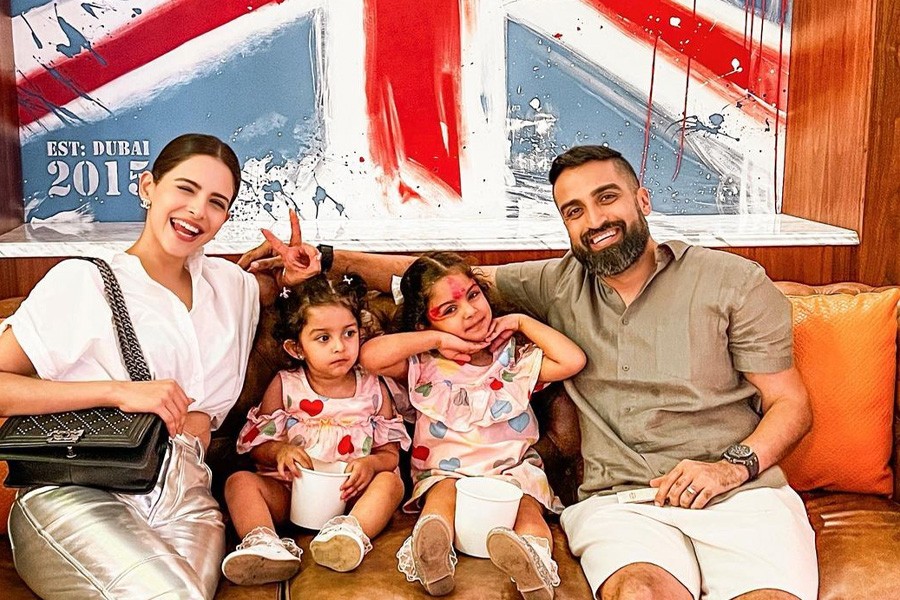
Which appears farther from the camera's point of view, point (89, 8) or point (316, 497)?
→ point (89, 8)

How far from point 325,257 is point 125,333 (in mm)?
518

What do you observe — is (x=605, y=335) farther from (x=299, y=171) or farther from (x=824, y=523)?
(x=299, y=171)

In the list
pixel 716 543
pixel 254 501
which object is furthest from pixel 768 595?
pixel 254 501

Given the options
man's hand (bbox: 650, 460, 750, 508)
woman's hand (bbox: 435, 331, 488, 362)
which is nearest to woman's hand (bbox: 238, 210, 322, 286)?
woman's hand (bbox: 435, 331, 488, 362)

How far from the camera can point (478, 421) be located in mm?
2109

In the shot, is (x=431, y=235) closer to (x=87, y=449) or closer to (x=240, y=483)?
(x=240, y=483)

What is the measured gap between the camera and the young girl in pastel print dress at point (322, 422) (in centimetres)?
198

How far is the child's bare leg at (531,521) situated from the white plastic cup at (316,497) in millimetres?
372

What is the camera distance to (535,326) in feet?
6.99

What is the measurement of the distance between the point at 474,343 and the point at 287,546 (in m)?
0.61

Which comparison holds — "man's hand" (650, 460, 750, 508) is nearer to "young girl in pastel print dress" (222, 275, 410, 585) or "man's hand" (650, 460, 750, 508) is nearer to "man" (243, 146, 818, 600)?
"man" (243, 146, 818, 600)

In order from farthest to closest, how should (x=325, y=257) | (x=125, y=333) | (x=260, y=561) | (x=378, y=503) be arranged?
(x=325, y=257)
(x=378, y=503)
(x=125, y=333)
(x=260, y=561)

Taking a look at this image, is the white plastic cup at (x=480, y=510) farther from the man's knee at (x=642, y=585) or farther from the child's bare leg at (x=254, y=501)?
the child's bare leg at (x=254, y=501)

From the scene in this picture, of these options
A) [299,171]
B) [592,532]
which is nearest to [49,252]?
[299,171]
